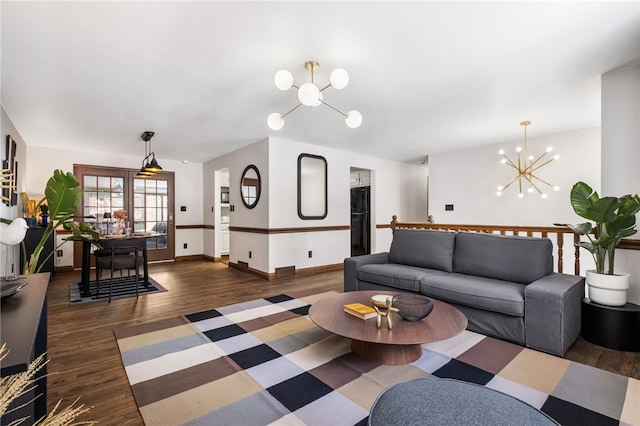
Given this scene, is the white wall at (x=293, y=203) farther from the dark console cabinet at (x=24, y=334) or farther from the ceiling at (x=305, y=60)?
the dark console cabinet at (x=24, y=334)

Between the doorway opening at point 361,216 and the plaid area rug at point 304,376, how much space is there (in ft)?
13.8

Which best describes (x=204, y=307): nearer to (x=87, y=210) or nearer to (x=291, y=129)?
(x=291, y=129)

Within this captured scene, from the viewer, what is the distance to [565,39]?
2.27 m

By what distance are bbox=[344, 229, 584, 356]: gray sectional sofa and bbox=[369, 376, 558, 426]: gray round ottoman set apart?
1.61 meters

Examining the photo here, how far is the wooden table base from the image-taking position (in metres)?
2.12

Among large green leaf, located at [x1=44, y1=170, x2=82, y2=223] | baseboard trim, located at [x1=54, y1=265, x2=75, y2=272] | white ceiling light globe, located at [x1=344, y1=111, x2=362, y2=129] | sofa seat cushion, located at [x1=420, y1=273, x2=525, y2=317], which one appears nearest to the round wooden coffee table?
sofa seat cushion, located at [x1=420, y1=273, x2=525, y2=317]

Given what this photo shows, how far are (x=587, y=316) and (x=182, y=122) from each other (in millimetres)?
4814

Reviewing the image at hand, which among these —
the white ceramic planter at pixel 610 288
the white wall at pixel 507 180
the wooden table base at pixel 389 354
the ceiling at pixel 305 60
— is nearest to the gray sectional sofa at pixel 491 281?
the white ceramic planter at pixel 610 288

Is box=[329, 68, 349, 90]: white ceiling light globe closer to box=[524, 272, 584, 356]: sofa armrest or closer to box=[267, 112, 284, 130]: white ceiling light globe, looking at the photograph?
box=[267, 112, 284, 130]: white ceiling light globe

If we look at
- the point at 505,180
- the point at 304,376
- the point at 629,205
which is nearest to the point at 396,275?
the point at 304,376

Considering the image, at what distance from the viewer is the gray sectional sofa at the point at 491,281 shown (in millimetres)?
2357

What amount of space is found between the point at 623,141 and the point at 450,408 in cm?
311

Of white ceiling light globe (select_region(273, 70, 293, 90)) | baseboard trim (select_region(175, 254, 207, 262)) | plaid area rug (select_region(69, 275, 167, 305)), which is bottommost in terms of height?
plaid area rug (select_region(69, 275, 167, 305))

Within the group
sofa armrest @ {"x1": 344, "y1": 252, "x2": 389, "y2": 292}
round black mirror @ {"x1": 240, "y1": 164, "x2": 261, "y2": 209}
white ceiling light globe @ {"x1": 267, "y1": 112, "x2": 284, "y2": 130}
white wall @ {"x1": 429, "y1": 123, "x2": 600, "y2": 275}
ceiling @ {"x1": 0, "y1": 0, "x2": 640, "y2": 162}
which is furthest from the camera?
round black mirror @ {"x1": 240, "y1": 164, "x2": 261, "y2": 209}
